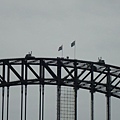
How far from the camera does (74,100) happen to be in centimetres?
8444

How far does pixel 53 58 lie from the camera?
83188 mm

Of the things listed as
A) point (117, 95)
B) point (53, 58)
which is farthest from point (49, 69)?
point (117, 95)

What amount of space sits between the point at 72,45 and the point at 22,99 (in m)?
8.46

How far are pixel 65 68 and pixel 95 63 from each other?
136 inches

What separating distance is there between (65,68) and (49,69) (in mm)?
1822

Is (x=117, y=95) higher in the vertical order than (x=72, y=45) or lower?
lower

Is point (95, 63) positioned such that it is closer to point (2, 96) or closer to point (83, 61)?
point (83, 61)

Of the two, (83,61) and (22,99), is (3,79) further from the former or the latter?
(83,61)

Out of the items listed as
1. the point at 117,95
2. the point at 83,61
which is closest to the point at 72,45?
the point at 83,61

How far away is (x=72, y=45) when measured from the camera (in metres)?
85.1

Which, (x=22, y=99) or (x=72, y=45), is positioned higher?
(x=72, y=45)

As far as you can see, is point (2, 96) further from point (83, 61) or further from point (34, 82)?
point (83, 61)

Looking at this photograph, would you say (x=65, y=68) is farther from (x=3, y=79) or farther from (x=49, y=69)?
(x=3, y=79)

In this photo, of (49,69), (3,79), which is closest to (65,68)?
(49,69)
